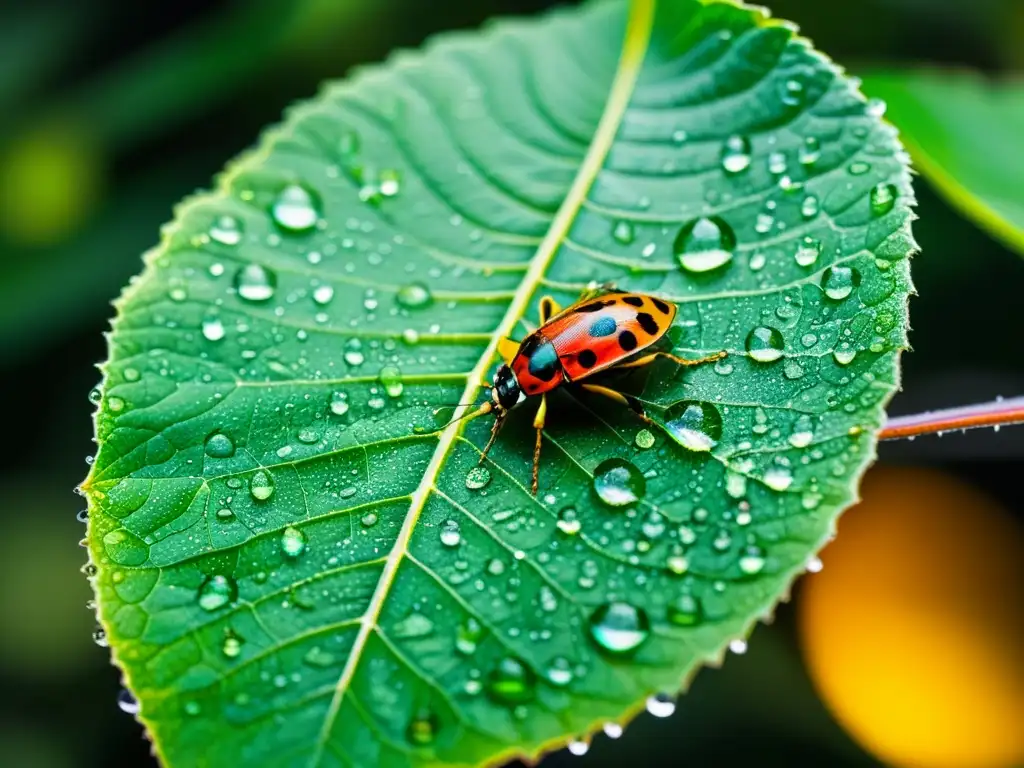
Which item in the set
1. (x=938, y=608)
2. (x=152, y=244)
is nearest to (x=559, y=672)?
(x=152, y=244)

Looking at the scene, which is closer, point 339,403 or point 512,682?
point 512,682

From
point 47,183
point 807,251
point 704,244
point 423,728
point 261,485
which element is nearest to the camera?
point 423,728

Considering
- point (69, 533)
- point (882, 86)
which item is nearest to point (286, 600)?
point (882, 86)

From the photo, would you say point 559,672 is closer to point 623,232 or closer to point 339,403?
point 339,403

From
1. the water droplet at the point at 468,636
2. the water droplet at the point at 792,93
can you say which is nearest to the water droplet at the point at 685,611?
the water droplet at the point at 468,636

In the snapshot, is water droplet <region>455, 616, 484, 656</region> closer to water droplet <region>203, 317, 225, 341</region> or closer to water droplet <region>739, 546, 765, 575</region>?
water droplet <region>739, 546, 765, 575</region>

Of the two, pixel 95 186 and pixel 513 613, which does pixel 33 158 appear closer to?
pixel 95 186
